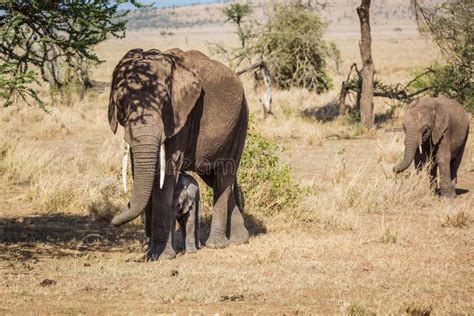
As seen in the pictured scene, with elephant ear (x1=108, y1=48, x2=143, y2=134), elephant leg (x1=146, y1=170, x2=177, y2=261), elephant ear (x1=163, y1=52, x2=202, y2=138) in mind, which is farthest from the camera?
elephant leg (x1=146, y1=170, x2=177, y2=261)

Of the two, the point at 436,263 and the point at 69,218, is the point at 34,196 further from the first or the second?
the point at 436,263

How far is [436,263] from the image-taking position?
372 inches

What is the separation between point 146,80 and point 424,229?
4.74 metres

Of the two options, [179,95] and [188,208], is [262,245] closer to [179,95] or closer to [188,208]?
[188,208]

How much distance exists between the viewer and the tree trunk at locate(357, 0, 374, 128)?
891 inches

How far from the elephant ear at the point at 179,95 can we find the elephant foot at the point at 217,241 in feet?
5.99

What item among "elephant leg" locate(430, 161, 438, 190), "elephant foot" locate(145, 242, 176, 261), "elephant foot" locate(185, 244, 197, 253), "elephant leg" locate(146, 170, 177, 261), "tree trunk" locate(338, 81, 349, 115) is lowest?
"tree trunk" locate(338, 81, 349, 115)

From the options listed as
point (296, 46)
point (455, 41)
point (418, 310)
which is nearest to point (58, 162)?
point (418, 310)

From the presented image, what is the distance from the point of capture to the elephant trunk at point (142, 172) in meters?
8.88

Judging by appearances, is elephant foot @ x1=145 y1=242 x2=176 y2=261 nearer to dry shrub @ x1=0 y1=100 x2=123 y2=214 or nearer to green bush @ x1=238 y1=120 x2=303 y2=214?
dry shrub @ x1=0 y1=100 x2=123 y2=214

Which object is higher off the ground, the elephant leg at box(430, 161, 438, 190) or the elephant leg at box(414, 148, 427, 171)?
the elephant leg at box(414, 148, 427, 171)

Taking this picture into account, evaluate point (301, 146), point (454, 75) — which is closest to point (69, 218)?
point (301, 146)

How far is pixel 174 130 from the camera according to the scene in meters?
9.42

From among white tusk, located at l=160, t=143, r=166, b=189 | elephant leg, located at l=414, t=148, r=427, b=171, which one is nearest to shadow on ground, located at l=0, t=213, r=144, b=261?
white tusk, located at l=160, t=143, r=166, b=189
